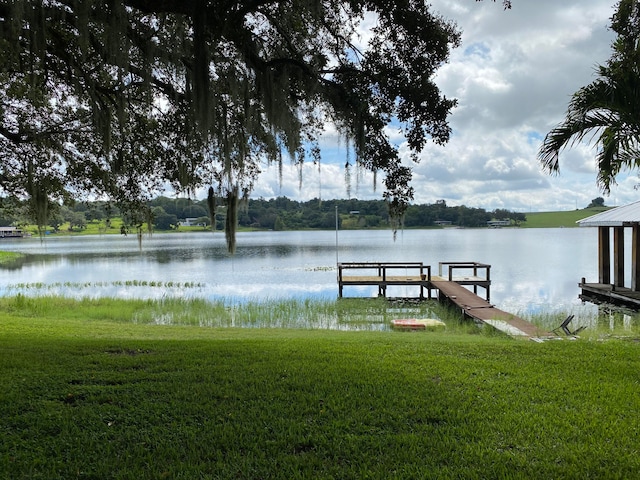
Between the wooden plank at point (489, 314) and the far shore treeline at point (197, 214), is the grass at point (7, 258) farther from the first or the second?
the wooden plank at point (489, 314)

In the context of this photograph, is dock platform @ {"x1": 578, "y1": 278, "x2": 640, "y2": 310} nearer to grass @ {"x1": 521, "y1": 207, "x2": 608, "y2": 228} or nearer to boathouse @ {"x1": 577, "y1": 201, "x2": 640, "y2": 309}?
boathouse @ {"x1": 577, "y1": 201, "x2": 640, "y2": 309}

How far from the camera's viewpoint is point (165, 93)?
631 centimetres

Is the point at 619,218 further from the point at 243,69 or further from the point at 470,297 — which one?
the point at 243,69

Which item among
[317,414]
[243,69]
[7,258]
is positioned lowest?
[7,258]

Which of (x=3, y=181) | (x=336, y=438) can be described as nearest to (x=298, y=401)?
(x=336, y=438)

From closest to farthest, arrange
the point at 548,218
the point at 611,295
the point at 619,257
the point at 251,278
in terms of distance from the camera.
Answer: the point at 611,295 < the point at 619,257 < the point at 251,278 < the point at 548,218

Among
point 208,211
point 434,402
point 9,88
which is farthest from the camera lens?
point 9,88

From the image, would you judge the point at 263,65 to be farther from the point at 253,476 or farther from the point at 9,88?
the point at 9,88

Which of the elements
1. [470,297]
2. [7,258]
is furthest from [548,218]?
[7,258]

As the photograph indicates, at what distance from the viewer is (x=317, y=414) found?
335 centimetres

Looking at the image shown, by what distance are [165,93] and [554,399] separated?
6.09 metres

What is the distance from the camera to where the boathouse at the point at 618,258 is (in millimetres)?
13516

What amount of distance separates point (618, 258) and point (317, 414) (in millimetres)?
15703

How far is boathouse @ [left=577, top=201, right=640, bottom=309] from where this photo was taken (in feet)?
44.3
